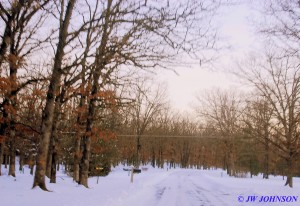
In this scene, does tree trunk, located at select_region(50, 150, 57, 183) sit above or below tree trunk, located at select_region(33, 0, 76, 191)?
below

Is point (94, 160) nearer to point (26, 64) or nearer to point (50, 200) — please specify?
point (26, 64)

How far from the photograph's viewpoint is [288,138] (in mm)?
25500

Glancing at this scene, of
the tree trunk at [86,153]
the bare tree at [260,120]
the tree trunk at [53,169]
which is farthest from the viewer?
the bare tree at [260,120]

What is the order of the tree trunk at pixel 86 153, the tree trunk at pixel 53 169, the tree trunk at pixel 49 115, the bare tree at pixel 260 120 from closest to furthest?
the tree trunk at pixel 49 115 < the tree trunk at pixel 86 153 < the tree trunk at pixel 53 169 < the bare tree at pixel 260 120

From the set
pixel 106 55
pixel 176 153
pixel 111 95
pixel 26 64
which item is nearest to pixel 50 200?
pixel 106 55

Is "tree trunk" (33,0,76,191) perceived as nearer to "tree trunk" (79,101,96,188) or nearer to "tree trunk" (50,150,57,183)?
"tree trunk" (79,101,96,188)

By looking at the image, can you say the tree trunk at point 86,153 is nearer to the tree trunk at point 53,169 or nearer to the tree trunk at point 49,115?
the tree trunk at point 53,169

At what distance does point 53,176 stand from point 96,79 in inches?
204

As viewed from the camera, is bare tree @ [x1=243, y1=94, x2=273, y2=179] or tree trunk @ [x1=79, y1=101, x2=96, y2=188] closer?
tree trunk @ [x1=79, y1=101, x2=96, y2=188]

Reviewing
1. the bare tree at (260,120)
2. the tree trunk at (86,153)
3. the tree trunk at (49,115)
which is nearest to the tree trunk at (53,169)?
the tree trunk at (86,153)

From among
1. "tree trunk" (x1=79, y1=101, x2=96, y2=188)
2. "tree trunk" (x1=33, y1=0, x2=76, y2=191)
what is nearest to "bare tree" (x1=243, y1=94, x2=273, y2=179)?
"tree trunk" (x1=79, y1=101, x2=96, y2=188)

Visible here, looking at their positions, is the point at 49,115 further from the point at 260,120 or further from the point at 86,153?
the point at 260,120

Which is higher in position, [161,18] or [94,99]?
[161,18]

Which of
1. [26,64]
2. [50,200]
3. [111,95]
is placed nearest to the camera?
[50,200]
